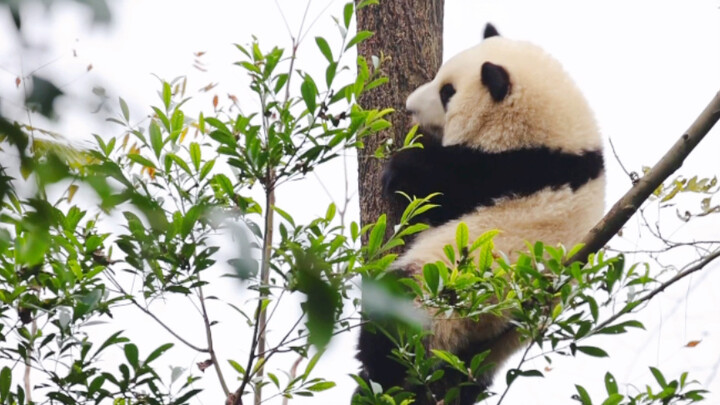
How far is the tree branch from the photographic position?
2.25m

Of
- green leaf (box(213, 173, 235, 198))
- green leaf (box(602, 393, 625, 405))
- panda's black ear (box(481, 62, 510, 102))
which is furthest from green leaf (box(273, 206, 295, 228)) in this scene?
panda's black ear (box(481, 62, 510, 102))

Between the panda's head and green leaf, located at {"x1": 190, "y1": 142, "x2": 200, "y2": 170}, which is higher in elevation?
the panda's head

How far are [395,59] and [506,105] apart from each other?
537 millimetres

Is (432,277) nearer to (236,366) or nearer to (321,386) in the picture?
(321,386)

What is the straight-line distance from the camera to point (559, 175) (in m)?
3.15

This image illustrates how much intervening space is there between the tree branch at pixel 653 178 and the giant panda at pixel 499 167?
579mm

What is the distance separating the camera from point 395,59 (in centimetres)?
314

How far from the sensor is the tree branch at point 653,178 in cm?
225

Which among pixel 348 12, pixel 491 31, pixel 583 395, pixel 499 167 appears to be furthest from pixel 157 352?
pixel 491 31

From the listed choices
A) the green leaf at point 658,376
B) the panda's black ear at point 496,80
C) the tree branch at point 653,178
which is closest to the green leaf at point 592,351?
the green leaf at point 658,376

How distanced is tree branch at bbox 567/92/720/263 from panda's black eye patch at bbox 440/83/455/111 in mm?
1316

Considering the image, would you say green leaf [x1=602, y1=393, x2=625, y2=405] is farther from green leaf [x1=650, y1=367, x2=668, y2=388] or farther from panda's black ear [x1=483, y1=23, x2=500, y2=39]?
panda's black ear [x1=483, y1=23, x2=500, y2=39]

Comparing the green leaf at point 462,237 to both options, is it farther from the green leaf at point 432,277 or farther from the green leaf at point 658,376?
the green leaf at point 658,376

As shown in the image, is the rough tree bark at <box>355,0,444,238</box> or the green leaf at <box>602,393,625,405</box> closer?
the green leaf at <box>602,393,625,405</box>
